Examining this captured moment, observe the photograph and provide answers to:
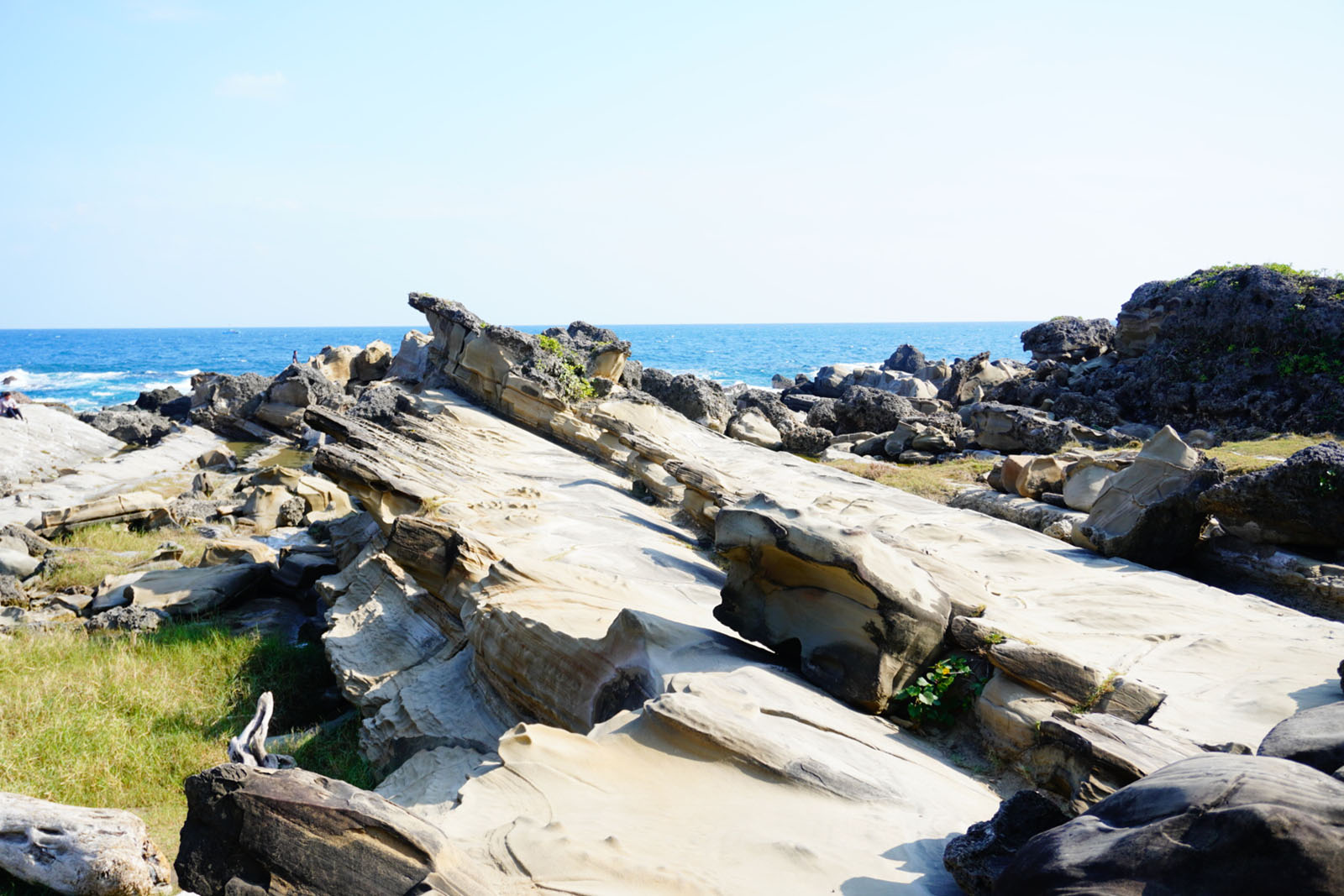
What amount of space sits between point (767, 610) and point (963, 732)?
74.5 inches

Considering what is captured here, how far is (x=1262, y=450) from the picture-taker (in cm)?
1811

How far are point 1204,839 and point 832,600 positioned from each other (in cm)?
387

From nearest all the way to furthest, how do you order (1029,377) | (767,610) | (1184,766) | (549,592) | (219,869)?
(1184,766), (219,869), (767,610), (549,592), (1029,377)

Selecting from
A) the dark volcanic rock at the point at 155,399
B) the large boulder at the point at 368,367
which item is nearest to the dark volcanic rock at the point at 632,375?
the large boulder at the point at 368,367

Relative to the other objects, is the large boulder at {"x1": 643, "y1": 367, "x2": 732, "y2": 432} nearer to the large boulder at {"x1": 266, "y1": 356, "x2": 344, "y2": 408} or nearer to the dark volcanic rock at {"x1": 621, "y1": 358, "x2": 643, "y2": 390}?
the dark volcanic rock at {"x1": 621, "y1": 358, "x2": 643, "y2": 390}

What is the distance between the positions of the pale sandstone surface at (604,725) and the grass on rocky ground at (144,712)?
3.20ft

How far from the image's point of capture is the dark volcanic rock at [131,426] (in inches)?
→ 1336

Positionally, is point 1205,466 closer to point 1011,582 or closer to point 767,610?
point 1011,582

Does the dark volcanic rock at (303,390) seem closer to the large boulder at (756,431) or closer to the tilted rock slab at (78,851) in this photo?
the large boulder at (756,431)

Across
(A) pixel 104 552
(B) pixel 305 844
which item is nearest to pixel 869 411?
(A) pixel 104 552

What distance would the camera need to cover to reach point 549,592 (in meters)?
8.53

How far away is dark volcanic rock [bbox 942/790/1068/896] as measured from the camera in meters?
3.99

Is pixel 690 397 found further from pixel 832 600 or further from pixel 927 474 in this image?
pixel 832 600

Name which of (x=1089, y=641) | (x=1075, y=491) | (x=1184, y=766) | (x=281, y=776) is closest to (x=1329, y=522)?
(x=1075, y=491)
